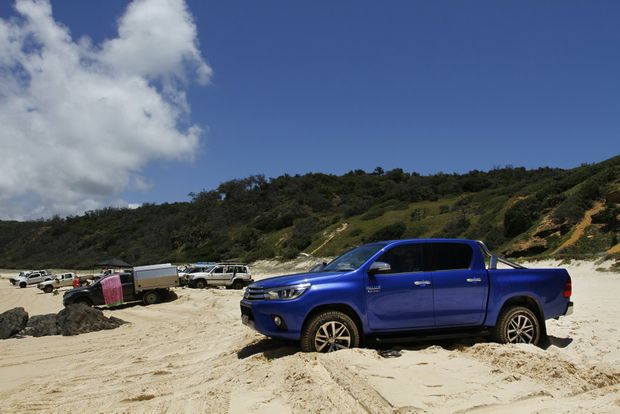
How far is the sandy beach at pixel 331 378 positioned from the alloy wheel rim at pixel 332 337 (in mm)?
369

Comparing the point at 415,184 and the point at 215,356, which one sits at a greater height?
the point at 415,184

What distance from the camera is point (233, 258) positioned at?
61.0 meters

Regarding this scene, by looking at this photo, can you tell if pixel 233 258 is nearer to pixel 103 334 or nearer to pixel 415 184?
pixel 415 184

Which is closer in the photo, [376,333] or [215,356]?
[376,333]

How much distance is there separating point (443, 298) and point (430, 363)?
123 cm

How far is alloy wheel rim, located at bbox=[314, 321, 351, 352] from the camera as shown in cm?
711

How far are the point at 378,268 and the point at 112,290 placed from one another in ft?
58.3

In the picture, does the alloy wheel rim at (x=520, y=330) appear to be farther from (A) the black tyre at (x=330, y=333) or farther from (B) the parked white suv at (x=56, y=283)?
(B) the parked white suv at (x=56, y=283)

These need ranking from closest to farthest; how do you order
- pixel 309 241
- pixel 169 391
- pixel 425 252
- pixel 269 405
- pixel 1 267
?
pixel 269 405 → pixel 169 391 → pixel 425 252 → pixel 309 241 → pixel 1 267

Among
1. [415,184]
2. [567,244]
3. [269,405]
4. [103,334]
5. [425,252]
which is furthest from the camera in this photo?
[415,184]

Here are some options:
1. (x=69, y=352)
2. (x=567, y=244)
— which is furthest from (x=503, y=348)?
(x=567, y=244)

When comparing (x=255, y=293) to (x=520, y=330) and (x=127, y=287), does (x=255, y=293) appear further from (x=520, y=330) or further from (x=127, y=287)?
(x=127, y=287)

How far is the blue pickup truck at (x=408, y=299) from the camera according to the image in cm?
715

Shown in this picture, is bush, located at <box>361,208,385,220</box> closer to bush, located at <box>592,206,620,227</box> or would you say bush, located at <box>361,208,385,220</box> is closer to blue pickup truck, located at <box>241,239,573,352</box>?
bush, located at <box>592,206,620,227</box>
